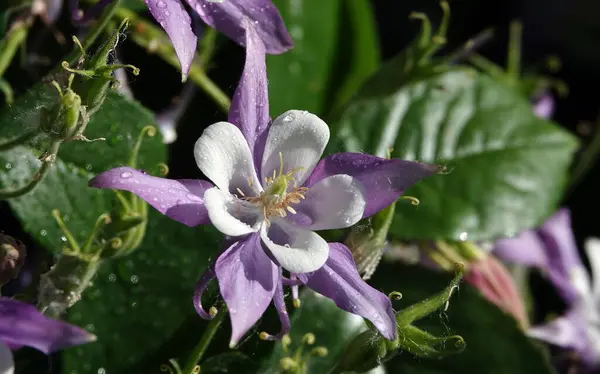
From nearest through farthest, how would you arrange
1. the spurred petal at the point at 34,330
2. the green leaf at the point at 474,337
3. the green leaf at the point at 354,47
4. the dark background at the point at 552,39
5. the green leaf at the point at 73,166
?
the spurred petal at the point at 34,330
the green leaf at the point at 73,166
the green leaf at the point at 474,337
the green leaf at the point at 354,47
the dark background at the point at 552,39

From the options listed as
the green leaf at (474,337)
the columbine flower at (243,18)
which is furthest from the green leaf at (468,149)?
the columbine flower at (243,18)

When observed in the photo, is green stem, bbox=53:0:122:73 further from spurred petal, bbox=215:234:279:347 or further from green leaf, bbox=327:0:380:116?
green leaf, bbox=327:0:380:116

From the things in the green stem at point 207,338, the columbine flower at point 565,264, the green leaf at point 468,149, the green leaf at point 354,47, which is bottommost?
the columbine flower at point 565,264

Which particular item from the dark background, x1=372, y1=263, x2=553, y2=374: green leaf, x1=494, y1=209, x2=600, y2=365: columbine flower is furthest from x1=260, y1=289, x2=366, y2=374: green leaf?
the dark background

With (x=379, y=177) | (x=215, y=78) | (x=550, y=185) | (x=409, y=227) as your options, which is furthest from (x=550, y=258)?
(x=379, y=177)

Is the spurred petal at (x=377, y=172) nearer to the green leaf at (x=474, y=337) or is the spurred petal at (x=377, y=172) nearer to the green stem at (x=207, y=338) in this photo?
the green stem at (x=207, y=338)

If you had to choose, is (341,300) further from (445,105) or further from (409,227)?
(445,105)

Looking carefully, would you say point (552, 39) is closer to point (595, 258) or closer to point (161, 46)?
point (595, 258)
